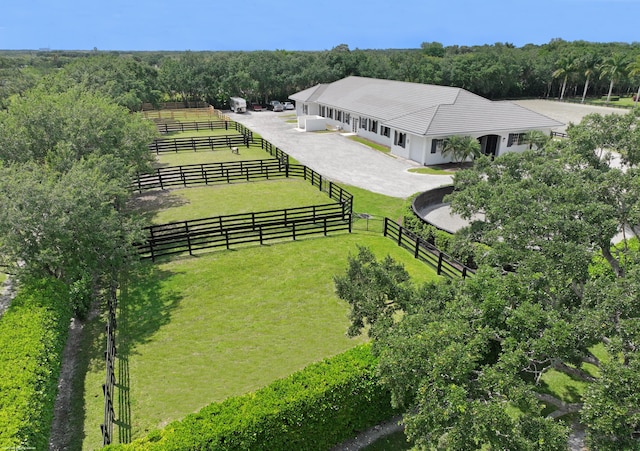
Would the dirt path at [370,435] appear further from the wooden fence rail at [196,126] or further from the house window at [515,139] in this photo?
the wooden fence rail at [196,126]

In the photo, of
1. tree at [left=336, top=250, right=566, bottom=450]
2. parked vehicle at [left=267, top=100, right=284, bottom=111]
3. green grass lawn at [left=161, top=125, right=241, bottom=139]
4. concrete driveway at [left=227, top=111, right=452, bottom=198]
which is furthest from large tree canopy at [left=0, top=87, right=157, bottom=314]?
parked vehicle at [left=267, top=100, right=284, bottom=111]

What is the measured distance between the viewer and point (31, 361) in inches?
348

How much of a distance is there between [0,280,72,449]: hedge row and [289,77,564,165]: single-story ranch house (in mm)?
25783

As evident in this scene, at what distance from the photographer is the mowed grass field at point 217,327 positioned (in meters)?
9.77

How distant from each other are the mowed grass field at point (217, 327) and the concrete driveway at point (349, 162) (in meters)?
7.88

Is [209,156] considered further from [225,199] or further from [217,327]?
[217,327]

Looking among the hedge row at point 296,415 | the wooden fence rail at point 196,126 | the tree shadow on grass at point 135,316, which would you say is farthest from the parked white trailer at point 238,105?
the hedge row at point 296,415

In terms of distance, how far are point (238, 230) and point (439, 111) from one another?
21.7 metres

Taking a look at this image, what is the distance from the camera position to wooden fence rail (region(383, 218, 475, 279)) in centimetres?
1505

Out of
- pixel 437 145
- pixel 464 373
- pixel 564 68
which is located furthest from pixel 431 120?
pixel 564 68

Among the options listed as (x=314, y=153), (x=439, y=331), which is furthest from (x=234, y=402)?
(x=314, y=153)

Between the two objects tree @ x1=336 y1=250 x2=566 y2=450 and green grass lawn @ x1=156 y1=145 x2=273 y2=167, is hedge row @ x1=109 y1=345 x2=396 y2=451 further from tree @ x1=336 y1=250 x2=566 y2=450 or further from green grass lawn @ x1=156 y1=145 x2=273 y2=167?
green grass lawn @ x1=156 y1=145 x2=273 y2=167

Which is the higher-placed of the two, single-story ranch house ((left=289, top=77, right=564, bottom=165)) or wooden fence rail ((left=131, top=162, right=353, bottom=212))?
single-story ranch house ((left=289, top=77, right=564, bottom=165))

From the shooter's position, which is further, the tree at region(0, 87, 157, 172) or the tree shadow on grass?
the tree at region(0, 87, 157, 172)
